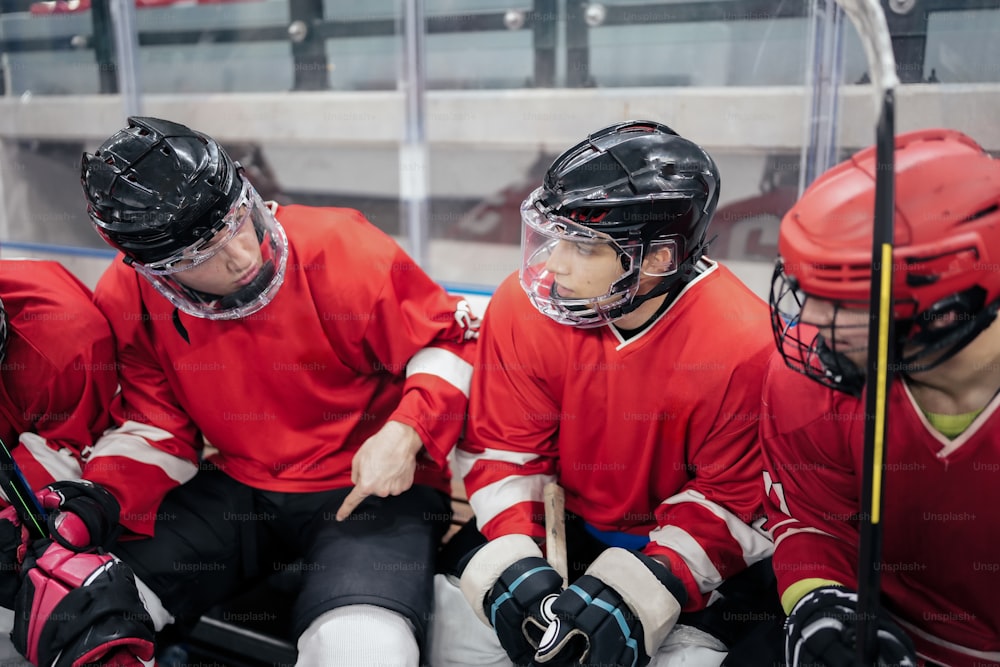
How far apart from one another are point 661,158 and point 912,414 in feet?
1.93

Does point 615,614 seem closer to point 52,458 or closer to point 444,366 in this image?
point 444,366

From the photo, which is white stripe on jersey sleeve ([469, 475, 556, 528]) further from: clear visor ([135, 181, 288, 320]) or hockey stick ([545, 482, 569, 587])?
clear visor ([135, 181, 288, 320])

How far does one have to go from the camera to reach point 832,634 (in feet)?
3.67

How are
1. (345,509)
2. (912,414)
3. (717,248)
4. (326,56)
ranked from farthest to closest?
A: 1. (326,56)
2. (717,248)
3. (345,509)
4. (912,414)

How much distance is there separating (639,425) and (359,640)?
67cm

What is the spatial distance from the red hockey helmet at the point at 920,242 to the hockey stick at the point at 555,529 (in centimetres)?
68

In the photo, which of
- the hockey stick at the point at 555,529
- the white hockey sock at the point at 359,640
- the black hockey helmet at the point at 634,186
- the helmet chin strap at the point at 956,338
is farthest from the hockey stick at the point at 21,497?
the helmet chin strap at the point at 956,338

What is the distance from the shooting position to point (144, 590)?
170 cm

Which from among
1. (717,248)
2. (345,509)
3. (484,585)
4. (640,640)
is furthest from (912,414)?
(717,248)

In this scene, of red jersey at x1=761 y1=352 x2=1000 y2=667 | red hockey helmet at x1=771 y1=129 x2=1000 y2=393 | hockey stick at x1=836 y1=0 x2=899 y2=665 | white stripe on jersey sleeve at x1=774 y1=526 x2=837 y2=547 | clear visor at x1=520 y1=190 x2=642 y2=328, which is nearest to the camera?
hockey stick at x1=836 y1=0 x2=899 y2=665

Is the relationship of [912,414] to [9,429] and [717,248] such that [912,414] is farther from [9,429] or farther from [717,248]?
[717,248]

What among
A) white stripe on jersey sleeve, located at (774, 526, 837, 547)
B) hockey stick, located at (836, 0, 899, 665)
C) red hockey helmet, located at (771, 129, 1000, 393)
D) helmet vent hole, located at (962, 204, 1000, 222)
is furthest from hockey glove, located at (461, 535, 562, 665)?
helmet vent hole, located at (962, 204, 1000, 222)

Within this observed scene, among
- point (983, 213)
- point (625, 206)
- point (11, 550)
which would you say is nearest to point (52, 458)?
point (11, 550)

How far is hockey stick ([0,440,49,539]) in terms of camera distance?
1.46 metres
